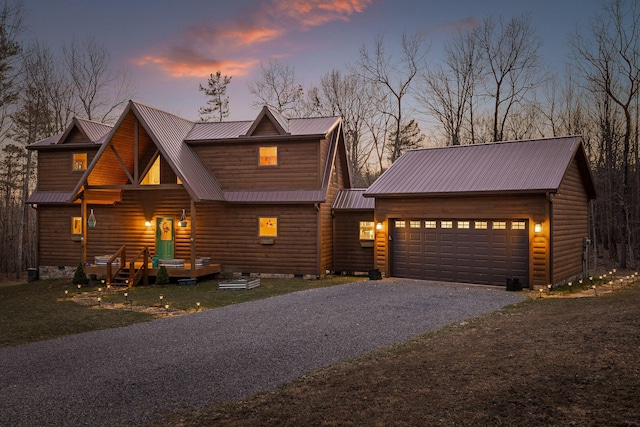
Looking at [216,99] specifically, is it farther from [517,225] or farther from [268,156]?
[517,225]

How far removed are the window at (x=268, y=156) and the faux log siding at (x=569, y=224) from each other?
11.1 m

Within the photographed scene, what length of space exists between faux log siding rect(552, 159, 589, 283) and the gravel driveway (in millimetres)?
4135

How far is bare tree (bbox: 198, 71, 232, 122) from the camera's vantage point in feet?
138

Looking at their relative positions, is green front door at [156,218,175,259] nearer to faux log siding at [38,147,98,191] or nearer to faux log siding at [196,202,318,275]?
faux log siding at [196,202,318,275]

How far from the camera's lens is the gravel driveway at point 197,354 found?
6.48m

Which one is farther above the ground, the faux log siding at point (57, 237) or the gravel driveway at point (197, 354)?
the faux log siding at point (57, 237)

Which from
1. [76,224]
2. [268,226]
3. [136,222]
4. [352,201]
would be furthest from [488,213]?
[76,224]

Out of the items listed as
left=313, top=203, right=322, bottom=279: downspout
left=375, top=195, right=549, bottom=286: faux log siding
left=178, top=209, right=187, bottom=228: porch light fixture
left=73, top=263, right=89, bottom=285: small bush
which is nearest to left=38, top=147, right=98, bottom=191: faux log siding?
left=73, top=263, right=89, bottom=285: small bush

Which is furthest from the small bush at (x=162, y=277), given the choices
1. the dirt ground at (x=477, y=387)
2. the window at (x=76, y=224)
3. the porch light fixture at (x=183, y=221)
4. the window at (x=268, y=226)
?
the dirt ground at (x=477, y=387)

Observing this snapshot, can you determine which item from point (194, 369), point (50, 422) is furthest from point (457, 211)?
point (50, 422)

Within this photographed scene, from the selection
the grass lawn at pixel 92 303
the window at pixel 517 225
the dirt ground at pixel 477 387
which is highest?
the window at pixel 517 225

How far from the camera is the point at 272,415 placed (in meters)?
5.88

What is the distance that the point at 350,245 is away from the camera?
72.3 feet

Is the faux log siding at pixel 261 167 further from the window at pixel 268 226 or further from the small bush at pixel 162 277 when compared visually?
the small bush at pixel 162 277
